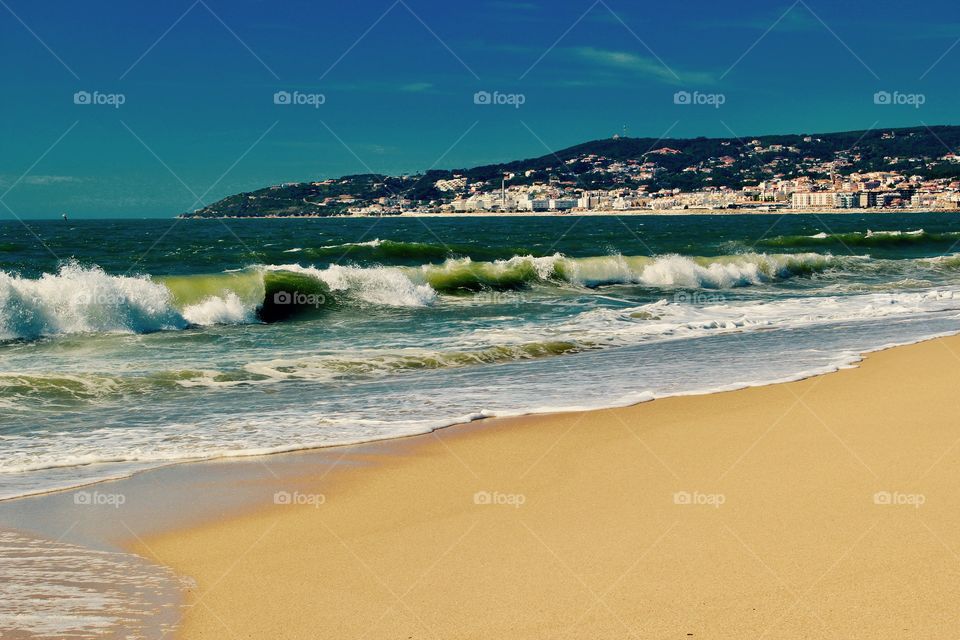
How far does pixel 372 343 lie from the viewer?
47.4 ft

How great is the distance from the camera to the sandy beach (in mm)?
4047

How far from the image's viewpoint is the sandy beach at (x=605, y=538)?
405cm

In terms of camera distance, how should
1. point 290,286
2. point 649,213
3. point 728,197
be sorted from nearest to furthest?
1. point 290,286
2. point 649,213
3. point 728,197

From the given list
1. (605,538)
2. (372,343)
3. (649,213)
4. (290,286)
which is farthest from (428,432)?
(649,213)

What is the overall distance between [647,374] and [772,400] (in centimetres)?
217

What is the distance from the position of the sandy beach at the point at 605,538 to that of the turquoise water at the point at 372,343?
140 centimetres

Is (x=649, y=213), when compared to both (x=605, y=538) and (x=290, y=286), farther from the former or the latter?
(x=605, y=538)

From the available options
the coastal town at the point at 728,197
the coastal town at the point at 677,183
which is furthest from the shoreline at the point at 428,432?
the coastal town at the point at 728,197

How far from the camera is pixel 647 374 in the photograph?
10938mm

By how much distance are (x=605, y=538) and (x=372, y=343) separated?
9.75 m

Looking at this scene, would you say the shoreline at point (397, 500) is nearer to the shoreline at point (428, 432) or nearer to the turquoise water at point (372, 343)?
the shoreline at point (428, 432)

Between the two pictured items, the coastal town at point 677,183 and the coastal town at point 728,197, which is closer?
the coastal town at point 677,183

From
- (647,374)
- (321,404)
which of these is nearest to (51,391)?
(321,404)

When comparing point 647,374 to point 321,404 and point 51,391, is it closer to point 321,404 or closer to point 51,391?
point 321,404
